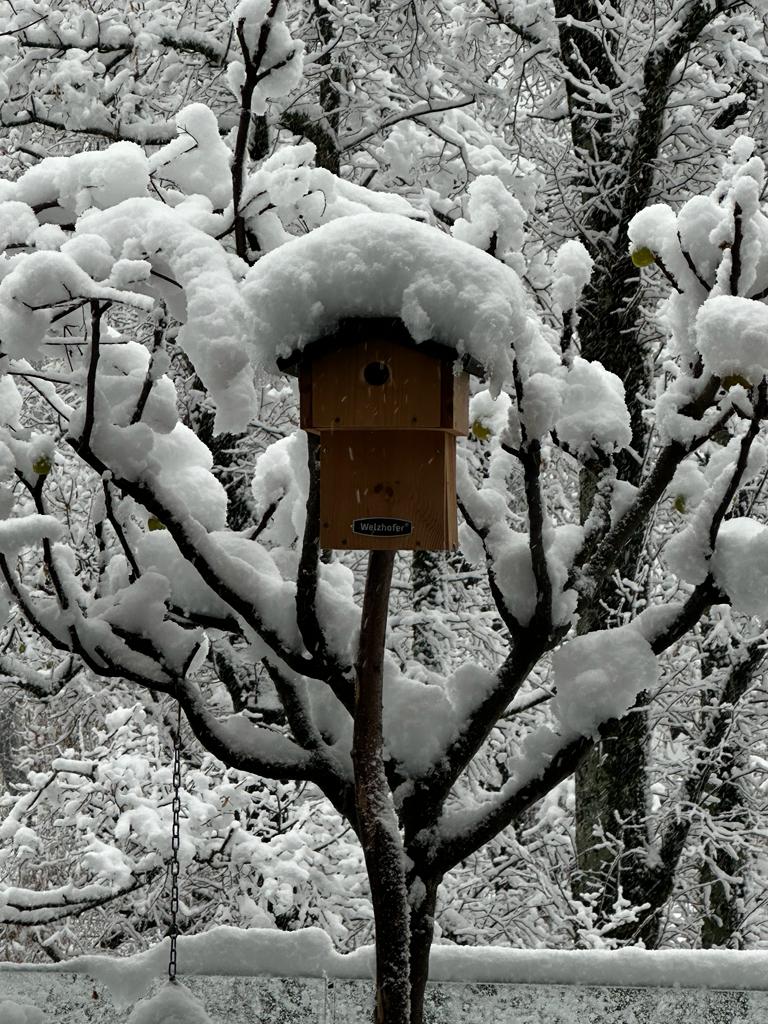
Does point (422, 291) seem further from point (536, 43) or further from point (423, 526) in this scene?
point (536, 43)

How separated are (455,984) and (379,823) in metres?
1.10

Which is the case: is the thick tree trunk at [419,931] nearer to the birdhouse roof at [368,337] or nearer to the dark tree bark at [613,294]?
the birdhouse roof at [368,337]

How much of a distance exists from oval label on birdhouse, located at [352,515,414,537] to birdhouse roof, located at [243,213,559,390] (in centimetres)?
36

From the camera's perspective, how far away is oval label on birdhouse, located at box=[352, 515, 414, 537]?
229cm

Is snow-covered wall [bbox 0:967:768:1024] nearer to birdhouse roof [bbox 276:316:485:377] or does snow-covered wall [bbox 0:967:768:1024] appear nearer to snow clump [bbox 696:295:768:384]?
birdhouse roof [bbox 276:316:485:377]

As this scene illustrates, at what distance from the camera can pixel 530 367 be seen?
2.26 m

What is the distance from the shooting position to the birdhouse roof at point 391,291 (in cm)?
202

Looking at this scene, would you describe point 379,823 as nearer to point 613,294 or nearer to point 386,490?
point 386,490

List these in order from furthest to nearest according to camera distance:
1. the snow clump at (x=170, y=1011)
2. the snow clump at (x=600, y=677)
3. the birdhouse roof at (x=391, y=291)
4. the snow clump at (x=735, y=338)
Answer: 1. the snow clump at (x=170, y=1011)
2. the snow clump at (x=600, y=677)
3. the birdhouse roof at (x=391, y=291)
4. the snow clump at (x=735, y=338)

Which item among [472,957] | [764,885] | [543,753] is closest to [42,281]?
[543,753]

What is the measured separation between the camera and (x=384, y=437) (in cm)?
231

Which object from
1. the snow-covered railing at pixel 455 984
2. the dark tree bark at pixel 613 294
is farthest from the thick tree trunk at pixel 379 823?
the dark tree bark at pixel 613 294

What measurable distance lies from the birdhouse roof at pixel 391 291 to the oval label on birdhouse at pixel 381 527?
0.36 meters

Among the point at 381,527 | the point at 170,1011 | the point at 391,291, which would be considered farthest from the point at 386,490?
the point at 170,1011
